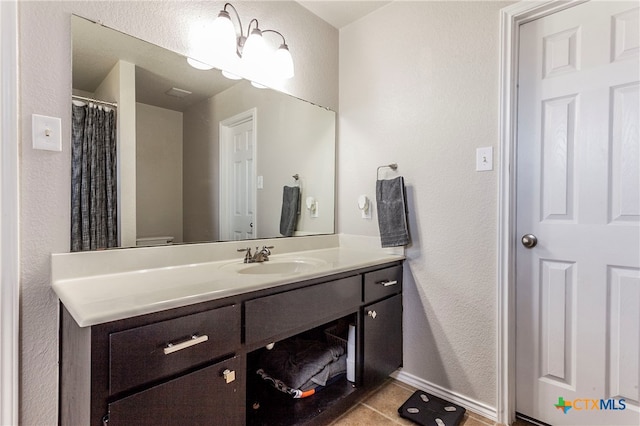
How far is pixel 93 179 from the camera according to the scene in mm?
1164

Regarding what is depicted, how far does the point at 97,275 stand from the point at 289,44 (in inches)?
61.2

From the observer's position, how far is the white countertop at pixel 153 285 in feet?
2.68

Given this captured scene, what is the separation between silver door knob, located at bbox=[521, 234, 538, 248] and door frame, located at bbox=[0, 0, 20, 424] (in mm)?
1999

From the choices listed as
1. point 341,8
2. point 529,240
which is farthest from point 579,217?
point 341,8

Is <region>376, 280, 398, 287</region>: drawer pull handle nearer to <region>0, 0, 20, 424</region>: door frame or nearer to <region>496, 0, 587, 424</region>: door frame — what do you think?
<region>496, 0, 587, 424</region>: door frame

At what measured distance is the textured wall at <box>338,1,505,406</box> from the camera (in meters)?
1.51

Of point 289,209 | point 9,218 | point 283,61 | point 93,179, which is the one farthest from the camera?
point 289,209

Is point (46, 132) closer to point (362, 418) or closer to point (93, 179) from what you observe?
point (93, 179)

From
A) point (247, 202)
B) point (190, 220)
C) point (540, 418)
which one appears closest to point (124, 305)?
point (190, 220)

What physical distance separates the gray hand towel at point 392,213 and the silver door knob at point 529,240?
549 millimetres

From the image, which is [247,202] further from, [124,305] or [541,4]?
[541,4]

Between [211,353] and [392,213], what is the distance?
119cm

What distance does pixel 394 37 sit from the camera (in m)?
1.84

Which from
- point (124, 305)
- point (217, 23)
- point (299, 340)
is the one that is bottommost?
point (299, 340)
